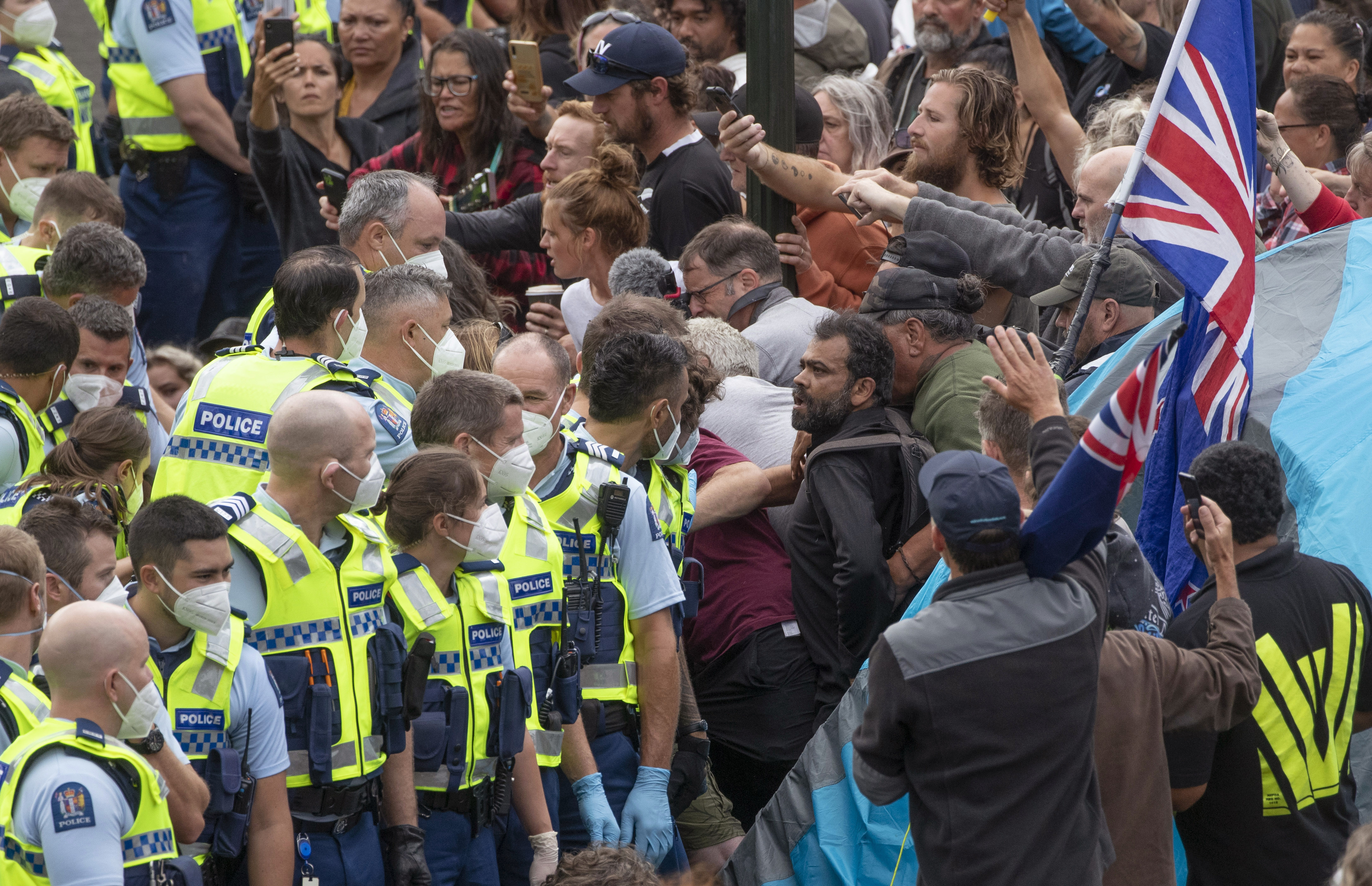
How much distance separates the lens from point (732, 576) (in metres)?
5.24

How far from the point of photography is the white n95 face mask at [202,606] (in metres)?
3.38

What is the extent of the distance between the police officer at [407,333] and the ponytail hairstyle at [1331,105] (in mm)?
4208

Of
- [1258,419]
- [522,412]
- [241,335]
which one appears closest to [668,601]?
[522,412]

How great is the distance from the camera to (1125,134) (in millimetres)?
5879

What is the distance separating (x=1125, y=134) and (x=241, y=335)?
4.40 m

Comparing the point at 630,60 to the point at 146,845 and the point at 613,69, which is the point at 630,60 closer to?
the point at 613,69

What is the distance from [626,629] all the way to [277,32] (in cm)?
414

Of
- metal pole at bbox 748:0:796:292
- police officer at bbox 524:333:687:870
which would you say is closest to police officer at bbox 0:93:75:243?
metal pole at bbox 748:0:796:292

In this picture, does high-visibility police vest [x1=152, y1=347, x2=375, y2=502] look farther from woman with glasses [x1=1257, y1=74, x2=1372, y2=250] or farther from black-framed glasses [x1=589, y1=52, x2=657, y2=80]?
woman with glasses [x1=1257, y1=74, x2=1372, y2=250]

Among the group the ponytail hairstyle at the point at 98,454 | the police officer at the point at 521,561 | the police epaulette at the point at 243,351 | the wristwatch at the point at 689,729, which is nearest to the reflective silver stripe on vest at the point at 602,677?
the police officer at the point at 521,561

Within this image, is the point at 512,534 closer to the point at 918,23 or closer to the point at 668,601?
the point at 668,601

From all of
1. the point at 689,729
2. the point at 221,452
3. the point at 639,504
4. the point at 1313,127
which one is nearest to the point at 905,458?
the point at 639,504

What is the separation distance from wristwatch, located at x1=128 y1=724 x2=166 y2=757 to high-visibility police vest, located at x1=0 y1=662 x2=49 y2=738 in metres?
0.44

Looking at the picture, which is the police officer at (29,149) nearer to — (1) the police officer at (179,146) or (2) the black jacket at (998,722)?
(1) the police officer at (179,146)
